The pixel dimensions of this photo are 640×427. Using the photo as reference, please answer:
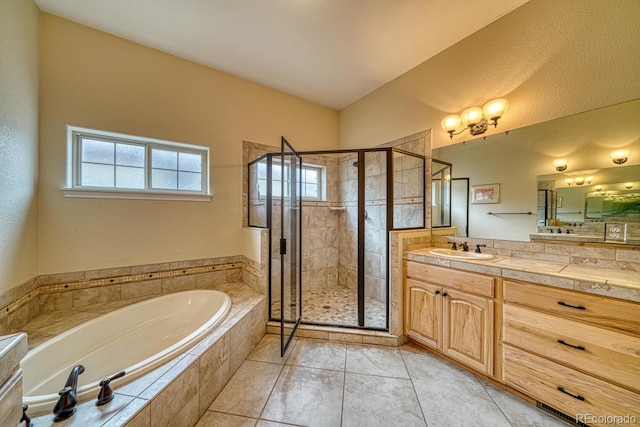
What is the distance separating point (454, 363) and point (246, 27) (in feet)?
11.0

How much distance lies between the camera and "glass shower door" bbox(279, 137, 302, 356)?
2.02 meters

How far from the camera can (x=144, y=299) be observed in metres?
2.10

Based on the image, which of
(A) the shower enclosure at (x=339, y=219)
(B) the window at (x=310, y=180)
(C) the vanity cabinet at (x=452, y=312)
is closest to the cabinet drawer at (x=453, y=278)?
(C) the vanity cabinet at (x=452, y=312)

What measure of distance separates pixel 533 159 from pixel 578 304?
1.13 m

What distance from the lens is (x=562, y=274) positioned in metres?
1.29

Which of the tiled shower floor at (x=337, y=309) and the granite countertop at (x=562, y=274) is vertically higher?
the granite countertop at (x=562, y=274)

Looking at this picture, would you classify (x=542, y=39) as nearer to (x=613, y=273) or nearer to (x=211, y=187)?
(x=613, y=273)

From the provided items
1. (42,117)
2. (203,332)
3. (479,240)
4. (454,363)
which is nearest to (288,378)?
(203,332)

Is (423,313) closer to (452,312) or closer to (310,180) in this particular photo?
(452,312)

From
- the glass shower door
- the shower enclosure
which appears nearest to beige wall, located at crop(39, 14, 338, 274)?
the shower enclosure

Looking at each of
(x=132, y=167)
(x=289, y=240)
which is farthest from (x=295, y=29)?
(x=132, y=167)

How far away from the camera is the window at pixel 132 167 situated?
6.42 ft

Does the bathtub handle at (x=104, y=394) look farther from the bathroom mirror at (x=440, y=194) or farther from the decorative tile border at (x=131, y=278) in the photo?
the bathroom mirror at (x=440, y=194)

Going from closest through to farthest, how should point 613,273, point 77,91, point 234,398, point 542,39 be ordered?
point 613,273 < point 234,398 < point 542,39 < point 77,91
